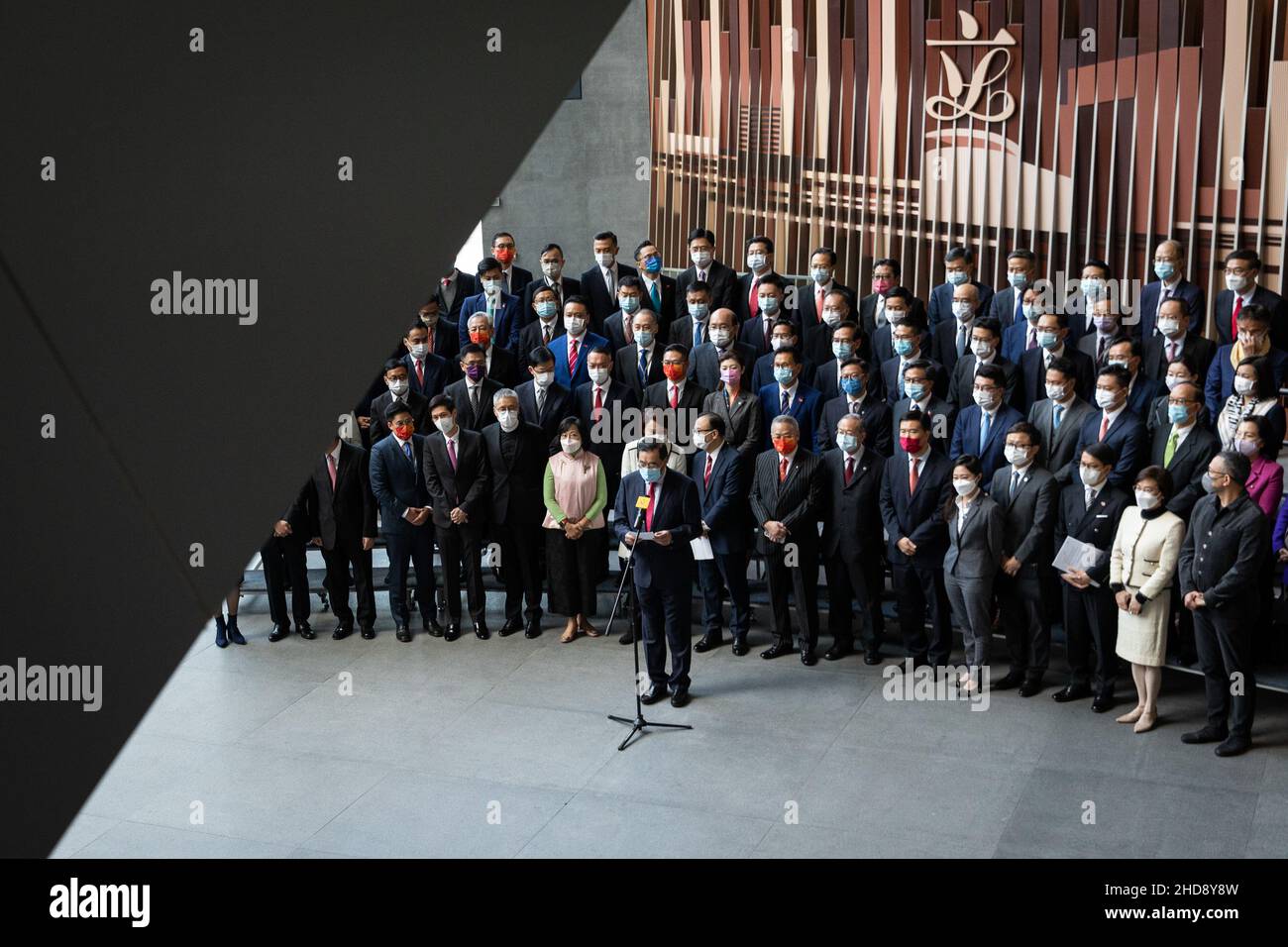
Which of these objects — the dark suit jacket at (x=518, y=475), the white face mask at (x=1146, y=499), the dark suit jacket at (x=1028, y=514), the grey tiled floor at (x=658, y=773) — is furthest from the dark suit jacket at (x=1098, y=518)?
the dark suit jacket at (x=518, y=475)

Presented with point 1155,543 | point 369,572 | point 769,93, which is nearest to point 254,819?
point 369,572

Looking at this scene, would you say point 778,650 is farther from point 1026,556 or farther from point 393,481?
point 393,481

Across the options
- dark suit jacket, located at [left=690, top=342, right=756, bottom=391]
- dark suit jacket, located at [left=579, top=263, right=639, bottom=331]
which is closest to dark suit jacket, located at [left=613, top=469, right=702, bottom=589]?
dark suit jacket, located at [left=690, top=342, right=756, bottom=391]

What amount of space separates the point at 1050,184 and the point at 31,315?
11.4m

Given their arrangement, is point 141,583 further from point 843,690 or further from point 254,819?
point 843,690

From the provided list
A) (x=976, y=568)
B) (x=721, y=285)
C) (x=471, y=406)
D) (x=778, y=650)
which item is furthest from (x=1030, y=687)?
(x=471, y=406)

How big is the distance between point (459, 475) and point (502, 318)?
1.98 meters

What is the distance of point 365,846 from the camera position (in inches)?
271

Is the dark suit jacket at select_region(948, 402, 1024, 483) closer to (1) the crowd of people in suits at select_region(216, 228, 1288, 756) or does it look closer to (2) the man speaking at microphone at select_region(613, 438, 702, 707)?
(1) the crowd of people in suits at select_region(216, 228, 1288, 756)

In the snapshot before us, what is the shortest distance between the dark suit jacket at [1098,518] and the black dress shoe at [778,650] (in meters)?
2.07

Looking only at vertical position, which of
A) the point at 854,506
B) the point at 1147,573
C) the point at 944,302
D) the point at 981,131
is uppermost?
the point at 981,131

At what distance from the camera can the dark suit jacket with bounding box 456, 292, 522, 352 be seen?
36.6ft

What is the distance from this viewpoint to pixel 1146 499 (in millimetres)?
7598

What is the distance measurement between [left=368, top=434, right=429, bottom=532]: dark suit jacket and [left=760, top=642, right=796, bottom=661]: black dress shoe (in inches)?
105
